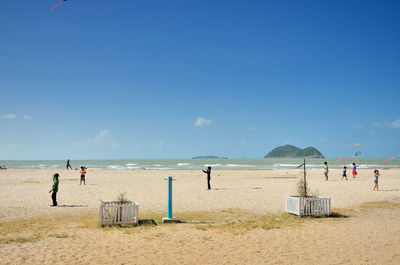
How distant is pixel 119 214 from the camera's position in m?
10.1

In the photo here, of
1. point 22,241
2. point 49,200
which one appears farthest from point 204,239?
point 49,200

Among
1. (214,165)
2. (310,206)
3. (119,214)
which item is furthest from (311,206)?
(214,165)

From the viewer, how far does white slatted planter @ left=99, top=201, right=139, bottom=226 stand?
32.8ft

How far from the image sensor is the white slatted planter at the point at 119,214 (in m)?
10.0

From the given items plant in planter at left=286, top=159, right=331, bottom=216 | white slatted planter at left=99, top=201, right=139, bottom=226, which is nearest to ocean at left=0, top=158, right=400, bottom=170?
plant in planter at left=286, top=159, right=331, bottom=216

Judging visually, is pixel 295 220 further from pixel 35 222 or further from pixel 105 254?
pixel 35 222

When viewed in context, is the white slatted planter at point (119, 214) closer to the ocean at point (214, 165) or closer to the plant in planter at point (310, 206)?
the plant in planter at point (310, 206)

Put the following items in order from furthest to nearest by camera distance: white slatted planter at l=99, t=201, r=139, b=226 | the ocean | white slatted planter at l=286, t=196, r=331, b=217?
the ocean → white slatted planter at l=286, t=196, r=331, b=217 → white slatted planter at l=99, t=201, r=139, b=226

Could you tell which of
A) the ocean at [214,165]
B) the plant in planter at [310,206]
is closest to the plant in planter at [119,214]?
the plant in planter at [310,206]

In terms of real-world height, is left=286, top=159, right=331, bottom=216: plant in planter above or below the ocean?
above

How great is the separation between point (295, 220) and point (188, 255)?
535cm

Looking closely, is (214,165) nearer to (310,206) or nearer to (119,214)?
(310,206)

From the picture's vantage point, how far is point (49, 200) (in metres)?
16.2

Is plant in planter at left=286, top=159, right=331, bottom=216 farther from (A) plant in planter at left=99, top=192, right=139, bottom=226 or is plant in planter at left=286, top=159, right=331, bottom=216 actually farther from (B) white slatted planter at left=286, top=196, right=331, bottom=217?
(A) plant in planter at left=99, top=192, right=139, bottom=226
